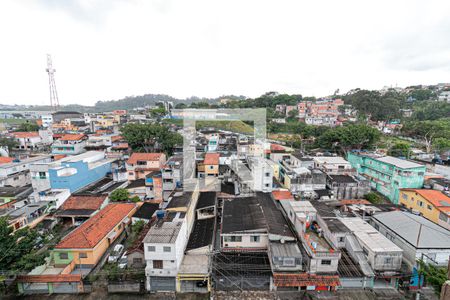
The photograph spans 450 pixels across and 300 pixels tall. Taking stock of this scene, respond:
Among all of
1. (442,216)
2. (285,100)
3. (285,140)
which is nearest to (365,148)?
(285,140)

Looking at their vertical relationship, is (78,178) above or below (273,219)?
above

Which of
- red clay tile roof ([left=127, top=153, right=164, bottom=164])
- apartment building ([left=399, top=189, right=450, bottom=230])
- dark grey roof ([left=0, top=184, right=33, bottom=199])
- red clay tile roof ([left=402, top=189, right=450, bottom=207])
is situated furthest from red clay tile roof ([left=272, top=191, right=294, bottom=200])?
dark grey roof ([left=0, top=184, right=33, bottom=199])

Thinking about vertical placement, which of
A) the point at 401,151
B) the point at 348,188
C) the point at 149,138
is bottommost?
the point at 348,188

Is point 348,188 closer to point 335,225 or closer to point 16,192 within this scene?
point 335,225

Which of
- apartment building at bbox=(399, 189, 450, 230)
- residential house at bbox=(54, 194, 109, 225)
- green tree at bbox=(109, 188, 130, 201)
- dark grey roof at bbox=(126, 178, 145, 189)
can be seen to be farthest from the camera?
dark grey roof at bbox=(126, 178, 145, 189)

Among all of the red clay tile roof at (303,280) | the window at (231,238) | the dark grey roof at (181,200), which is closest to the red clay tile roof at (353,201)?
the red clay tile roof at (303,280)

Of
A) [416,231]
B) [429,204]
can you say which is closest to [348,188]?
[429,204]

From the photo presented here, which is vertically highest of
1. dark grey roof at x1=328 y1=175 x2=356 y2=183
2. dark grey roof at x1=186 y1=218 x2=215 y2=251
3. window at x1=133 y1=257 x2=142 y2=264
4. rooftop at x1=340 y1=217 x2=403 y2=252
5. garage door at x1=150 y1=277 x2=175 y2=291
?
dark grey roof at x1=328 y1=175 x2=356 y2=183

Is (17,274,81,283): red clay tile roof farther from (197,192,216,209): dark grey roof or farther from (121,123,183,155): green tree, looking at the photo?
(121,123,183,155): green tree

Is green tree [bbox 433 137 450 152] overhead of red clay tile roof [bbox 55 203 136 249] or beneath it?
overhead
